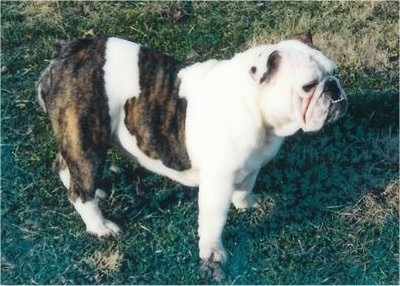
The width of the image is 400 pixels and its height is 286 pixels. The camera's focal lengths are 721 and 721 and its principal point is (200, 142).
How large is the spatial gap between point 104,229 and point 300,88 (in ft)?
5.38

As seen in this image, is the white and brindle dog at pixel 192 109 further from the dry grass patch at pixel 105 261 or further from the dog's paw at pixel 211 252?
the dry grass patch at pixel 105 261

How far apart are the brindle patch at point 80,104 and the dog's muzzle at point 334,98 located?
1.29 m

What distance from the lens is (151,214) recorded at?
4.84m

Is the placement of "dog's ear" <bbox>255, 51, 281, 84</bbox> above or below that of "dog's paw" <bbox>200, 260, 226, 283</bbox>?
above

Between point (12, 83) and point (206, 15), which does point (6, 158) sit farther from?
point (206, 15)

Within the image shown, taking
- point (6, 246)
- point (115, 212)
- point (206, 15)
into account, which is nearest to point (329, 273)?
point (115, 212)

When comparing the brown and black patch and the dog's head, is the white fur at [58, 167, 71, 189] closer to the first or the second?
the brown and black patch

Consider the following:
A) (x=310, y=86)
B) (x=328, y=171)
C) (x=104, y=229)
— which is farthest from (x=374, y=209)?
(x=104, y=229)

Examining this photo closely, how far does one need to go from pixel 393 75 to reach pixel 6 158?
3154 millimetres

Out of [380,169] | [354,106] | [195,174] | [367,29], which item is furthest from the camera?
[367,29]

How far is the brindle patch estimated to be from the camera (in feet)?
13.8

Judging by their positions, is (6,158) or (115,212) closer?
(115,212)

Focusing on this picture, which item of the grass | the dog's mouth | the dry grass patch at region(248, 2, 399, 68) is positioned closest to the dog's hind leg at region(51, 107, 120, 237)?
the grass

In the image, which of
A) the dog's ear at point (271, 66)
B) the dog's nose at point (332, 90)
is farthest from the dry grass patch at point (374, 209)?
the dog's ear at point (271, 66)
